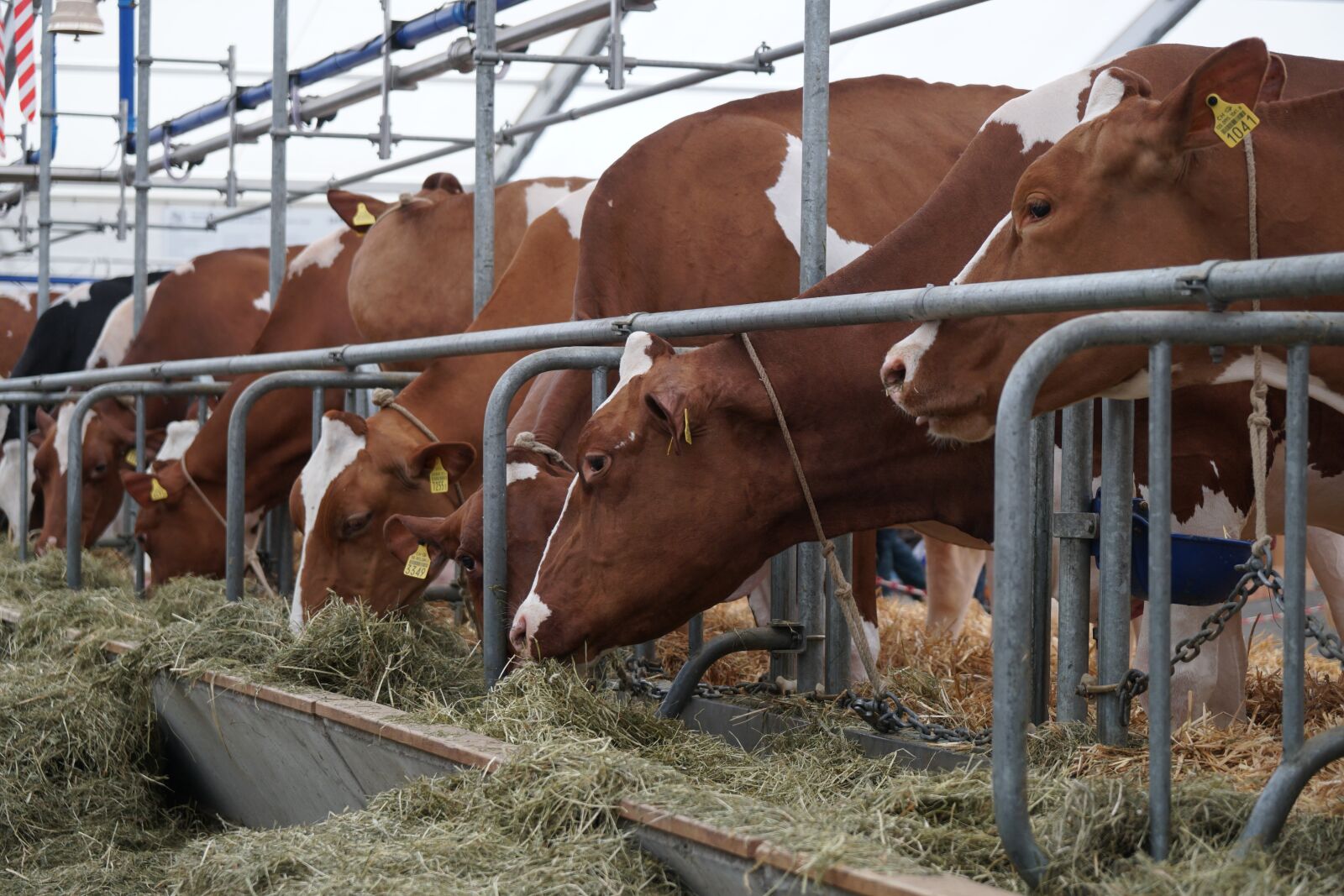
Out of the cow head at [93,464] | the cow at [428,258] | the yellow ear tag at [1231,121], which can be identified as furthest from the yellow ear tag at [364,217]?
the yellow ear tag at [1231,121]

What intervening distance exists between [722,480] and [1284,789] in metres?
1.49

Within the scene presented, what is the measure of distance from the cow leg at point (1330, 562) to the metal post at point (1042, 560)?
214 centimetres

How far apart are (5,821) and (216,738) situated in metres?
0.59

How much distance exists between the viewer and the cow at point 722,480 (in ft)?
11.0

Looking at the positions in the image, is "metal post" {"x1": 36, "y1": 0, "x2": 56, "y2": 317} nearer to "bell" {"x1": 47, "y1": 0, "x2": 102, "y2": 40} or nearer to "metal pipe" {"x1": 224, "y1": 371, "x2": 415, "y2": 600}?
"bell" {"x1": 47, "y1": 0, "x2": 102, "y2": 40}

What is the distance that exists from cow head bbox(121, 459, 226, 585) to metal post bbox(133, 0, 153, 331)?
2531 mm

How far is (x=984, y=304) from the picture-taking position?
2445 millimetres

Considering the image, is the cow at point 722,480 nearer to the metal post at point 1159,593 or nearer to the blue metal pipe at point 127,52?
the metal post at point 1159,593

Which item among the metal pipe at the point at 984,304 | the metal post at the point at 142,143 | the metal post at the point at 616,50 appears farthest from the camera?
the metal post at the point at 142,143

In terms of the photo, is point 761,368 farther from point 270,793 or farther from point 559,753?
point 270,793

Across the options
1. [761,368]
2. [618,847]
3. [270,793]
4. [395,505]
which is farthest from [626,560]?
[395,505]

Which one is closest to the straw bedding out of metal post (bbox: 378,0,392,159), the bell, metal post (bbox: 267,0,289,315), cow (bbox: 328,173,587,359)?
cow (bbox: 328,173,587,359)

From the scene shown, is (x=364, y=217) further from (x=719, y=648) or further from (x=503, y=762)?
(x=503, y=762)

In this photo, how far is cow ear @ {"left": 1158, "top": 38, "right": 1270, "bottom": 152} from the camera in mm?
2605
